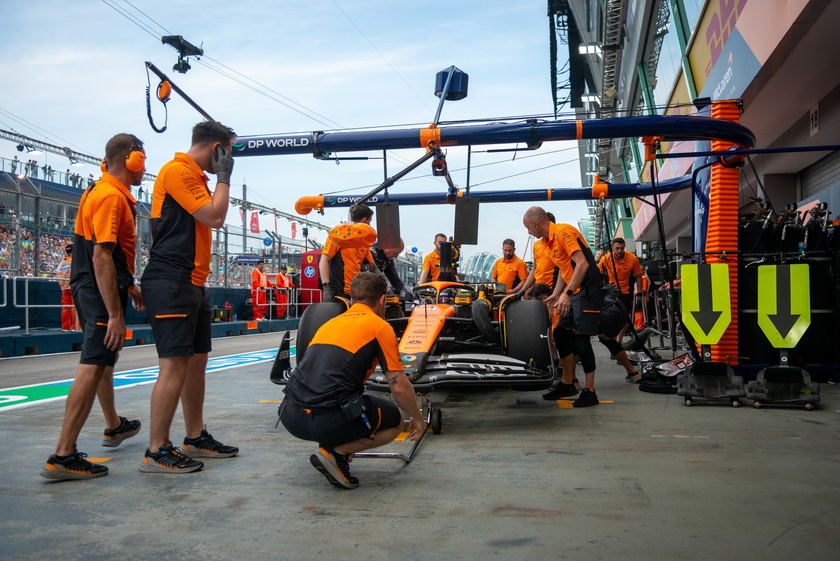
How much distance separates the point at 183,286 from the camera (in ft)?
12.0

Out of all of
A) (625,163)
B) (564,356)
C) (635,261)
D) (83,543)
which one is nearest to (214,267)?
(635,261)

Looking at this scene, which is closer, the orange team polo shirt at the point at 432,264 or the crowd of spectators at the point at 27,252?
the orange team polo shirt at the point at 432,264

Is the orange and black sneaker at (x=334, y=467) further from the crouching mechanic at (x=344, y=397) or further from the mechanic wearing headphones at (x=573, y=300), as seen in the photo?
the mechanic wearing headphones at (x=573, y=300)

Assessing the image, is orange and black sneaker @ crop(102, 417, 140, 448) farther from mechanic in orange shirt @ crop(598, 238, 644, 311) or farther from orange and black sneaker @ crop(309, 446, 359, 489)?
mechanic in orange shirt @ crop(598, 238, 644, 311)

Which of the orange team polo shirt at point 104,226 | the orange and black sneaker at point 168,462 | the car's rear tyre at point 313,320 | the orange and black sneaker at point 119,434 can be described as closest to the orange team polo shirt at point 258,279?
the car's rear tyre at point 313,320

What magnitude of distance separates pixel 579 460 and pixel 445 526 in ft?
4.39

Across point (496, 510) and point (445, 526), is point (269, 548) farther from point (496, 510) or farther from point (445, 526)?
point (496, 510)

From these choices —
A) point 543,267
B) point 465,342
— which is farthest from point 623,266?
point 465,342

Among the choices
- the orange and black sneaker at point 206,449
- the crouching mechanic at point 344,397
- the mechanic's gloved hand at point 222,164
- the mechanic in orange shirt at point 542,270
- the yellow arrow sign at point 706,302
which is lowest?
the orange and black sneaker at point 206,449

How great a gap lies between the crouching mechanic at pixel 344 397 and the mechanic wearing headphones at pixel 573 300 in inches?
108

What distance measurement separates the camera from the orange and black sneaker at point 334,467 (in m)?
3.15

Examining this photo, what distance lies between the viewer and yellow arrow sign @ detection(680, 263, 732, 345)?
5719mm

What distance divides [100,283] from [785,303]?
520 centimetres

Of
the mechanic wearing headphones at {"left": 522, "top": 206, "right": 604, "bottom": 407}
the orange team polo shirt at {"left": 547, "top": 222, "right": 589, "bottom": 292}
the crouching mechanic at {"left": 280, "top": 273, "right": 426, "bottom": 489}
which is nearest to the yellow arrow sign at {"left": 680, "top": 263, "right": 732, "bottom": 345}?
the mechanic wearing headphones at {"left": 522, "top": 206, "right": 604, "bottom": 407}
